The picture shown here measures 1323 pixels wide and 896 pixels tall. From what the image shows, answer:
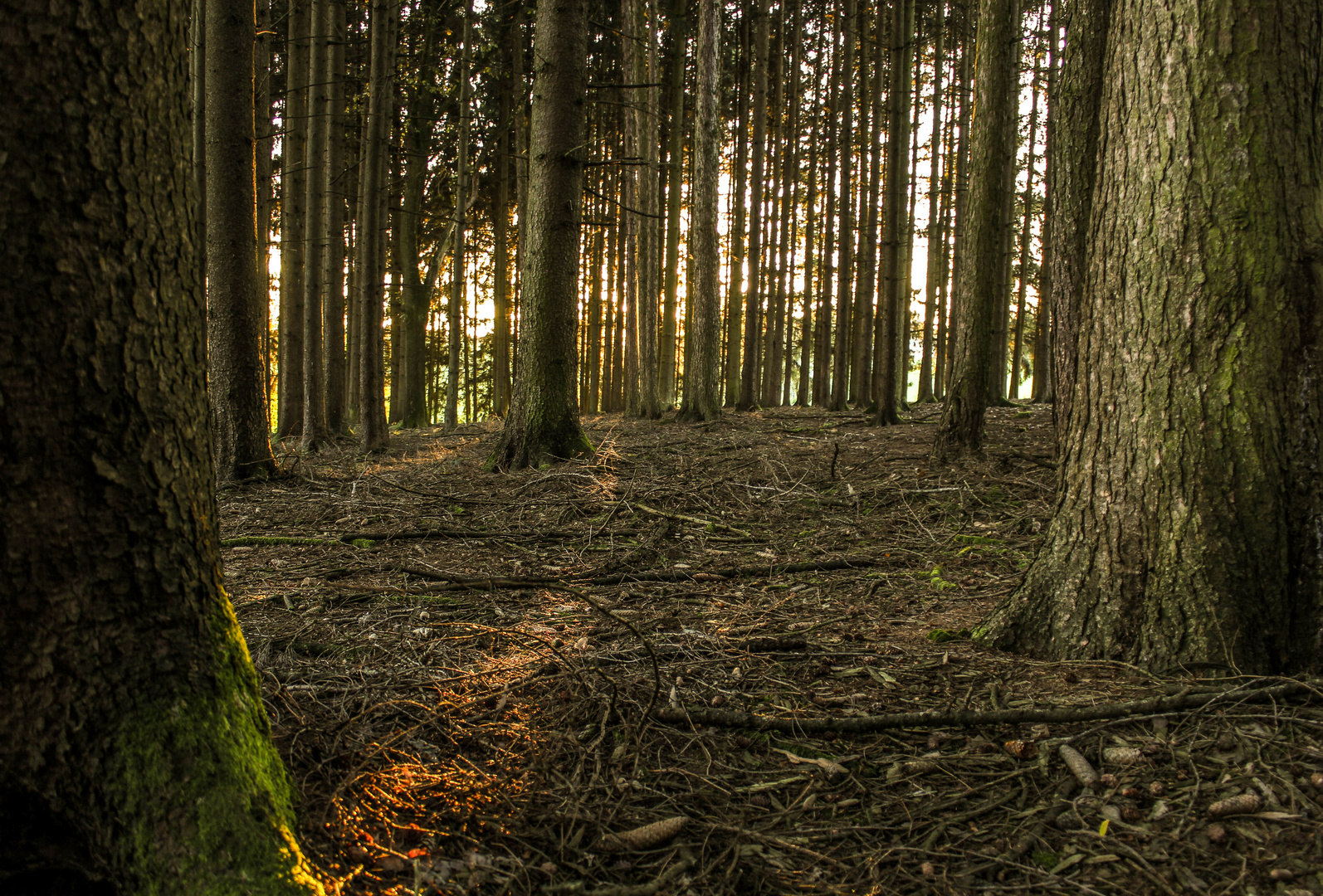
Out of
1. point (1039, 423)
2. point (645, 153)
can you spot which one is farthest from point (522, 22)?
point (1039, 423)

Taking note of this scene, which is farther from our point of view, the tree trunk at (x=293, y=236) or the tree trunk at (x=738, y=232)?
the tree trunk at (x=738, y=232)

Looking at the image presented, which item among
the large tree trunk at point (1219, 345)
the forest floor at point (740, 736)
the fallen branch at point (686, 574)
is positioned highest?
the large tree trunk at point (1219, 345)

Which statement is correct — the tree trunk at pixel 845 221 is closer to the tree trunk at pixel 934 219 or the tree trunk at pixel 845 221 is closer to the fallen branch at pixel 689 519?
the tree trunk at pixel 934 219

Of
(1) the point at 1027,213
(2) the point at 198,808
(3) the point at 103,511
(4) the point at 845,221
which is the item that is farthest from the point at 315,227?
(1) the point at 1027,213

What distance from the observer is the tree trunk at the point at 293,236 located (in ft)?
33.6

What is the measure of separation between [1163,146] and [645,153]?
37.6 ft

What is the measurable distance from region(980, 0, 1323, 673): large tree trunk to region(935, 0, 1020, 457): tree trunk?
4400 mm

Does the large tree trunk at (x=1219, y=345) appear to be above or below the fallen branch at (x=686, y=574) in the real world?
above

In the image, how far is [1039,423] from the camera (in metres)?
9.93

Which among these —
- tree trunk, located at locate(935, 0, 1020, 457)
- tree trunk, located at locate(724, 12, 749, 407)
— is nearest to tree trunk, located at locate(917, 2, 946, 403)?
tree trunk, located at locate(724, 12, 749, 407)

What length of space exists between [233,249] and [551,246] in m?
2.93

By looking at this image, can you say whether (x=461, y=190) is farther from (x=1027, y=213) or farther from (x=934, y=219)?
(x=1027, y=213)

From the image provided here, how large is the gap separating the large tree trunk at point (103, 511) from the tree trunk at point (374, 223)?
25.7 feet

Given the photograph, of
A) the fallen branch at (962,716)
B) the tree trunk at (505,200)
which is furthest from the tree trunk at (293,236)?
the fallen branch at (962,716)
